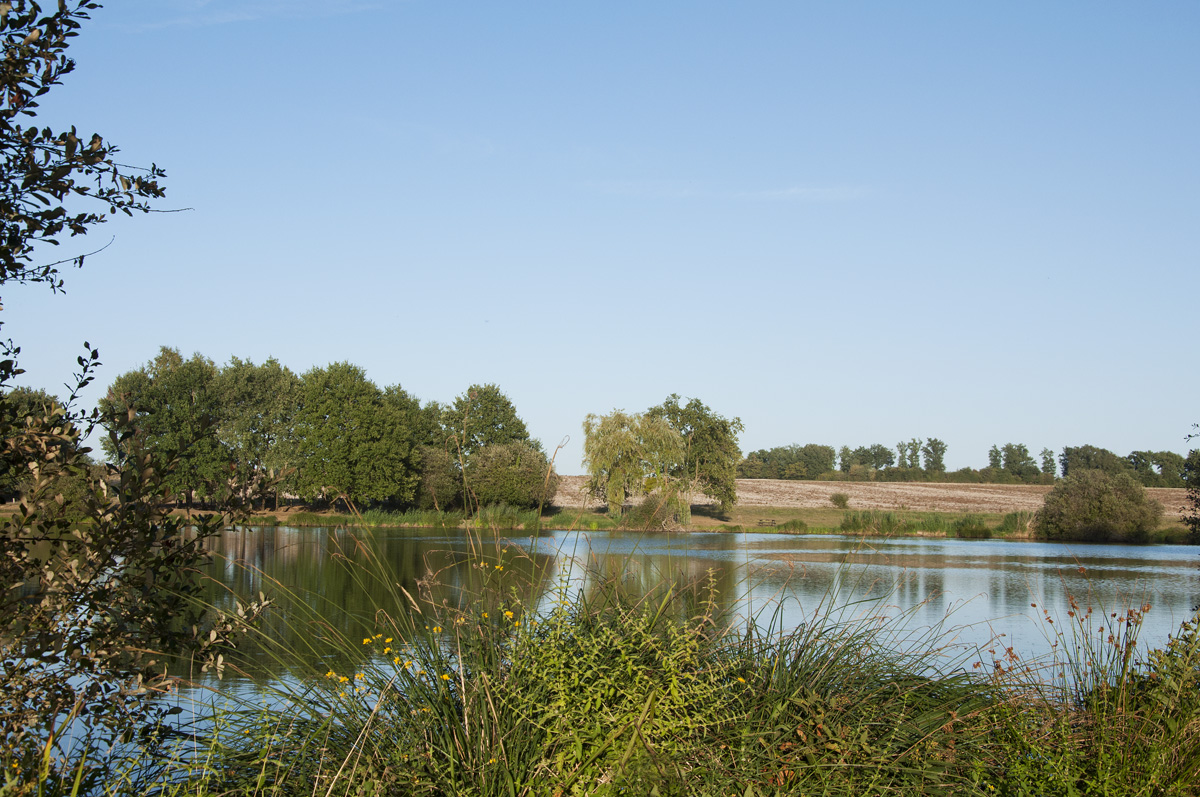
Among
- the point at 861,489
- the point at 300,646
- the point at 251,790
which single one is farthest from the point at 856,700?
the point at 861,489

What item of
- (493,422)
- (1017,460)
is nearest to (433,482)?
(493,422)

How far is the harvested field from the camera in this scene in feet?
162

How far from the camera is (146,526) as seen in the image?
3.19 metres

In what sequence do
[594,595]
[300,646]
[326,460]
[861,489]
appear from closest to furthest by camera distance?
[594,595]
[300,646]
[326,460]
[861,489]

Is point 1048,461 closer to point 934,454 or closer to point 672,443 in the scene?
point 934,454

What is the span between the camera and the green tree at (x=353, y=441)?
4125cm

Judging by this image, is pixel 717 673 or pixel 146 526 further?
pixel 717 673

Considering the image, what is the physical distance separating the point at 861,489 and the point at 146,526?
198ft

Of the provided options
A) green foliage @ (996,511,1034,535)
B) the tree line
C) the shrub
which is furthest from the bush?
the tree line

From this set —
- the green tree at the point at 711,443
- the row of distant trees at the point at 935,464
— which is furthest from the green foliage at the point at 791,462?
the green tree at the point at 711,443

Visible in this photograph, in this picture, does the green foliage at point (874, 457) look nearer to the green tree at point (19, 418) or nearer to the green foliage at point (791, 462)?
the green foliage at point (791, 462)

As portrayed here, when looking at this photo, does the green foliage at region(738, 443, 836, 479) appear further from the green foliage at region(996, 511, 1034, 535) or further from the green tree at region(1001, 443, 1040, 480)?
the green foliage at region(996, 511, 1034, 535)

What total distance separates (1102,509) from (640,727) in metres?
39.4

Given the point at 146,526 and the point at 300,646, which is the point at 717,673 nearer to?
the point at 146,526
